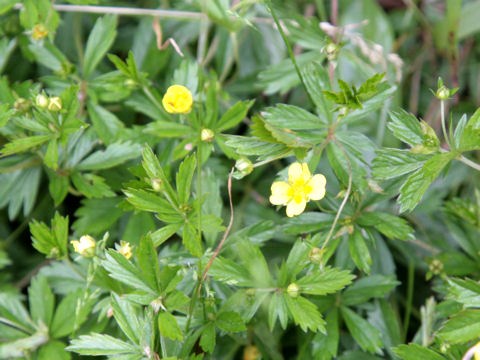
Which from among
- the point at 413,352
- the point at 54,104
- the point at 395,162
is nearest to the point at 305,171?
the point at 395,162

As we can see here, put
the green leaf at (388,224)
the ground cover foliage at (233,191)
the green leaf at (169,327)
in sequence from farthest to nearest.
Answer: the green leaf at (388,224) < the ground cover foliage at (233,191) < the green leaf at (169,327)

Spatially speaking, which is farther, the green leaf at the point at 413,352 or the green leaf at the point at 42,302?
the green leaf at the point at 42,302

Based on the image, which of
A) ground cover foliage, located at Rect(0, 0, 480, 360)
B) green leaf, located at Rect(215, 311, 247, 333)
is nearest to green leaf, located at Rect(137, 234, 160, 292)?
ground cover foliage, located at Rect(0, 0, 480, 360)

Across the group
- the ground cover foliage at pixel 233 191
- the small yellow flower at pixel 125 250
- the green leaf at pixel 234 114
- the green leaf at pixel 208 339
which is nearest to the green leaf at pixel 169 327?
the ground cover foliage at pixel 233 191

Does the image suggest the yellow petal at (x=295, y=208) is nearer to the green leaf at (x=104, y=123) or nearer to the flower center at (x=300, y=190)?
the flower center at (x=300, y=190)

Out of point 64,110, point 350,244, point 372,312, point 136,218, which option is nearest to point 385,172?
point 350,244

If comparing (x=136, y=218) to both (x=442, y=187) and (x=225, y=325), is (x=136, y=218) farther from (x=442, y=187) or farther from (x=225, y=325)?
(x=442, y=187)

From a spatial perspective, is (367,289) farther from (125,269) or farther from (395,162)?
(125,269)

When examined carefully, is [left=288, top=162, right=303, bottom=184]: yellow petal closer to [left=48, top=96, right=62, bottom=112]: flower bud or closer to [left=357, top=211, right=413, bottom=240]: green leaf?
[left=357, top=211, right=413, bottom=240]: green leaf
